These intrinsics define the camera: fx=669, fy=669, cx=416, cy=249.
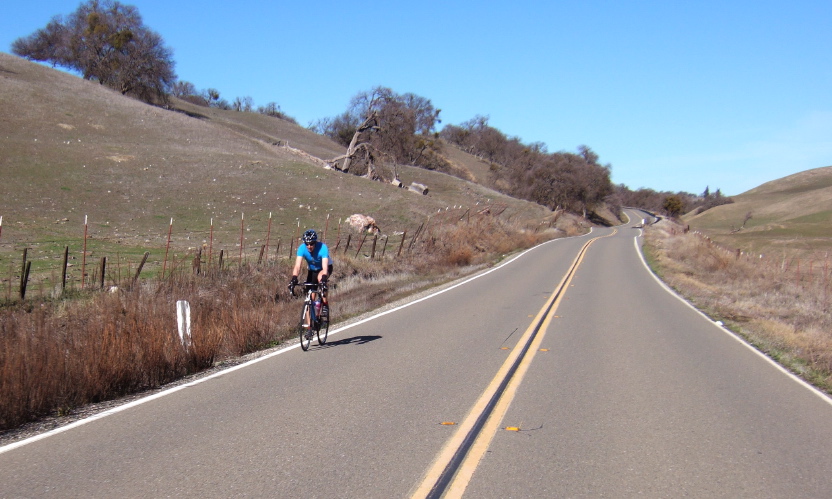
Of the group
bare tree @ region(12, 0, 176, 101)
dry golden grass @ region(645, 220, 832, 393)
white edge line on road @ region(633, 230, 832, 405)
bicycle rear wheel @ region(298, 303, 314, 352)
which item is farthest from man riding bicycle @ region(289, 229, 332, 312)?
bare tree @ region(12, 0, 176, 101)

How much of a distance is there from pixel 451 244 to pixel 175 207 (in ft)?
52.7

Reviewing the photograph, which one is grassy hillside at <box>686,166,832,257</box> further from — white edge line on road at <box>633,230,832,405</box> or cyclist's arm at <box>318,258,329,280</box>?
cyclist's arm at <box>318,258,329,280</box>

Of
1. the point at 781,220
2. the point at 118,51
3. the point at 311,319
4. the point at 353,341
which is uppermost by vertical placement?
the point at 118,51

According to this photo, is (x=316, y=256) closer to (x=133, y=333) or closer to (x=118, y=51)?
(x=133, y=333)

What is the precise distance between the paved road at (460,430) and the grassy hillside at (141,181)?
18.4 m


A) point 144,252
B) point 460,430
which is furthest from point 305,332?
point 144,252

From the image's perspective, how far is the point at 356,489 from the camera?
4.77 m

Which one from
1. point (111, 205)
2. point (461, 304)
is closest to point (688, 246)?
point (461, 304)

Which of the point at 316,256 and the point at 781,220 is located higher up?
Result: the point at 781,220

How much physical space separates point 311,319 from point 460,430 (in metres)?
4.74

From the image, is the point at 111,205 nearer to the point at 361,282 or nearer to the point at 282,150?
the point at 361,282

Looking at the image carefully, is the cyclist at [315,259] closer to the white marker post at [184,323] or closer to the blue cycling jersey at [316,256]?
the blue cycling jersey at [316,256]

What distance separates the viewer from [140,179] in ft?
138

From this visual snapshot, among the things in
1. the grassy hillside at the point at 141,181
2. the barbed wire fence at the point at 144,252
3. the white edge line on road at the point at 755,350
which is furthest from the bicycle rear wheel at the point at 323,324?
the grassy hillside at the point at 141,181
